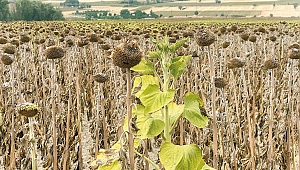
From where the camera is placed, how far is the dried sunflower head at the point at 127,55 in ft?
5.40

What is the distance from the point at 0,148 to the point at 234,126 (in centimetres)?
262

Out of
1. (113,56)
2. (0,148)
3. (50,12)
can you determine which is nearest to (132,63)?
(113,56)

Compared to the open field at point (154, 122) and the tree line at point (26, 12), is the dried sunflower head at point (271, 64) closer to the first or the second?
the open field at point (154, 122)

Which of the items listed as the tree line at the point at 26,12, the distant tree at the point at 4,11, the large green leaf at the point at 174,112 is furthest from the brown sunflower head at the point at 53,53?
the tree line at the point at 26,12

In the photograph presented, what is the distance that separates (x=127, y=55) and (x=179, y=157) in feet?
1.60

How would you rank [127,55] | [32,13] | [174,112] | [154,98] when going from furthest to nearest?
[32,13], [174,112], [154,98], [127,55]

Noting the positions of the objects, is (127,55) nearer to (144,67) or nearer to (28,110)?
(144,67)

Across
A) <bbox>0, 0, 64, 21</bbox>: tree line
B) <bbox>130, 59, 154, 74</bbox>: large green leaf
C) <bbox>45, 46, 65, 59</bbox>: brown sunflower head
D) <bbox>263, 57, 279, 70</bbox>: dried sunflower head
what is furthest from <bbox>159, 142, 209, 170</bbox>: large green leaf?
<bbox>0, 0, 64, 21</bbox>: tree line

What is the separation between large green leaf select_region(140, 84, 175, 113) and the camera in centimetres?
178

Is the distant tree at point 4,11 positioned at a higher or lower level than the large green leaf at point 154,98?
higher

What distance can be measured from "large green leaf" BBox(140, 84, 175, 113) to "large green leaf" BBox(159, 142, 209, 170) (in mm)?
168

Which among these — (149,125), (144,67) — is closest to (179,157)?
(149,125)

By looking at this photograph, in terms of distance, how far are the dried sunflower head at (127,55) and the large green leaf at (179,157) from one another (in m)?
0.39

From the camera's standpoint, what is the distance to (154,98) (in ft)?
5.96
